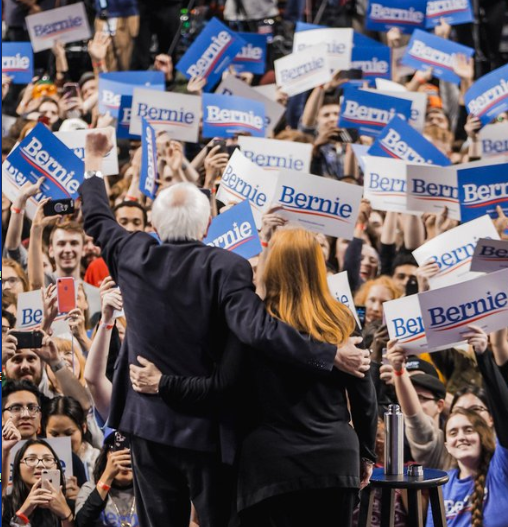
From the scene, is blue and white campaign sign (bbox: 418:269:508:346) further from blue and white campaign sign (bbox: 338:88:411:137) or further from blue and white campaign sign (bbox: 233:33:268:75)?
blue and white campaign sign (bbox: 233:33:268:75)

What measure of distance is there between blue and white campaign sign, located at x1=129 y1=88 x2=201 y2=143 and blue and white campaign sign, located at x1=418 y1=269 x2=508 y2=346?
8.94 ft

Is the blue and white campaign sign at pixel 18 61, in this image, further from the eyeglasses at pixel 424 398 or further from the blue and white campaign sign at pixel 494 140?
the eyeglasses at pixel 424 398

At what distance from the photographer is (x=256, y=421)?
3.36 m

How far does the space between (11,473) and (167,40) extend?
5676mm

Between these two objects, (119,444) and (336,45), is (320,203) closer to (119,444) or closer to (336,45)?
(119,444)

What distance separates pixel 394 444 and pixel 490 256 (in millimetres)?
1154

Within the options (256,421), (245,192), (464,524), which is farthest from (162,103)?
(256,421)

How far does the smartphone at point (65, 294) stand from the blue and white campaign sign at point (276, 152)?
172 centimetres

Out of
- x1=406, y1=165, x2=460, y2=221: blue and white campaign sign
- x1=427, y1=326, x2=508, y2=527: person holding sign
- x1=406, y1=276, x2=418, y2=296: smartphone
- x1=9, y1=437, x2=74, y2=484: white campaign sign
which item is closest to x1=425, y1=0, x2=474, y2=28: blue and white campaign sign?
x1=406, y1=165, x2=460, y2=221: blue and white campaign sign

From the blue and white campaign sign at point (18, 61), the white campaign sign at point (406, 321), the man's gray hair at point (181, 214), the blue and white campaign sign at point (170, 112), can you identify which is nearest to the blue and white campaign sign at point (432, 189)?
the white campaign sign at point (406, 321)

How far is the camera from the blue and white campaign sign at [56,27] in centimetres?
859

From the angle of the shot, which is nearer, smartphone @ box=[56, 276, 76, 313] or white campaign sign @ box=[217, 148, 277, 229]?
smartphone @ box=[56, 276, 76, 313]

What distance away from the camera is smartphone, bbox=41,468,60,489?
4.53 meters

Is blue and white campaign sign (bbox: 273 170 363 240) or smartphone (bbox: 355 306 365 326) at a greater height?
blue and white campaign sign (bbox: 273 170 363 240)
